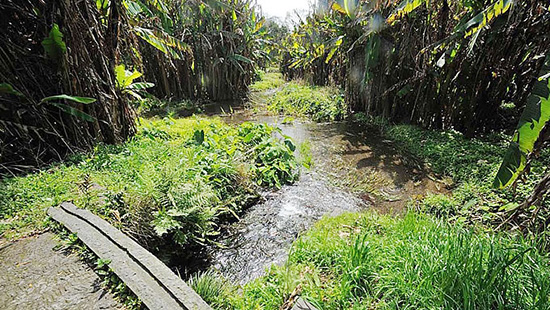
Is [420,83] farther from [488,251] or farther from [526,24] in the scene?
[488,251]

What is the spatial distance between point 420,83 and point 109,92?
5.60 m

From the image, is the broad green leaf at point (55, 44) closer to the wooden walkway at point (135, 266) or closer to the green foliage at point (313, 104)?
the wooden walkway at point (135, 266)

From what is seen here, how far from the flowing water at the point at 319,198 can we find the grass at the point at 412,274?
1.81 ft

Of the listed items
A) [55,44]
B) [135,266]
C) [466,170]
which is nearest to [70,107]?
[55,44]

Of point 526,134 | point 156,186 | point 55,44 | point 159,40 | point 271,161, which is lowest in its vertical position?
point 271,161

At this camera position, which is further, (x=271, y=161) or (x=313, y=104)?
(x=313, y=104)

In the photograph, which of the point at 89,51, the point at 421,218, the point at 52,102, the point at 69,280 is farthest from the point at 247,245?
the point at 89,51

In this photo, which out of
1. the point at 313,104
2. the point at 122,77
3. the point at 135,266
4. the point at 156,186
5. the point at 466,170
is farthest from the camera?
the point at 313,104

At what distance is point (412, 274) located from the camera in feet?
5.47

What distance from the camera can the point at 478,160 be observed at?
3.97 meters

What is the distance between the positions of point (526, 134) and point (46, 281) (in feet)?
11.1

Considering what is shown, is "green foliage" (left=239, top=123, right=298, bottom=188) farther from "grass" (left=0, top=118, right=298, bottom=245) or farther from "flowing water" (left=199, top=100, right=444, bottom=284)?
"flowing water" (left=199, top=100, right=444, bottom=284)

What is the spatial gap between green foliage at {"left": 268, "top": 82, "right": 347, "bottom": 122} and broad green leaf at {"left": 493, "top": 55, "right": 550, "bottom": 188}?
645 cm

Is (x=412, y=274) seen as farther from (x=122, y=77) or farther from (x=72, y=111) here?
(x=122, y=77)
